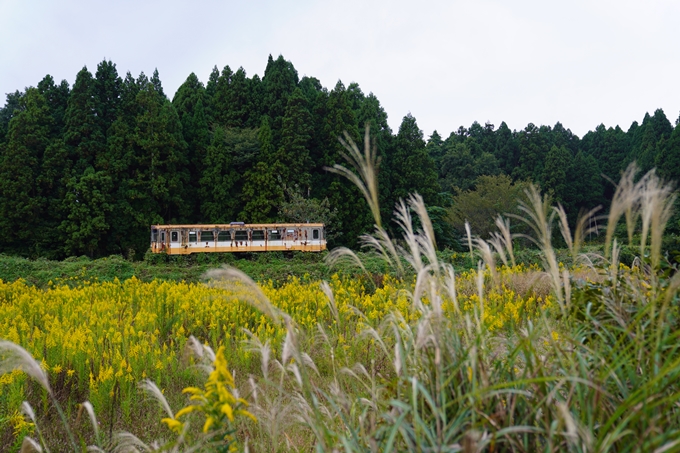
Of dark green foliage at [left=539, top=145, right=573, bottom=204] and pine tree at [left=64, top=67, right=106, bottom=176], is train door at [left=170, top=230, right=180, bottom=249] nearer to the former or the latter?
pine tree at [left=64, top=67, right=106, bottom=176]

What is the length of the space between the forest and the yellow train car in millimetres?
1918

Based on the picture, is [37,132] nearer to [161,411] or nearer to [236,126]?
[236,126]

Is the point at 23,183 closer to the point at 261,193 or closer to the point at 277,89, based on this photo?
the point at 261,193

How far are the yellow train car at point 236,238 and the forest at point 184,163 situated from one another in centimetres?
192

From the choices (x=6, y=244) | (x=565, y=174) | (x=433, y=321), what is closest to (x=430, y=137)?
(x=565, y=174)

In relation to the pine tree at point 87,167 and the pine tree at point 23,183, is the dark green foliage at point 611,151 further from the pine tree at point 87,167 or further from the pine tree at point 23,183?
the pine tree at point 23,183

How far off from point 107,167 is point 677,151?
2932 centimetres

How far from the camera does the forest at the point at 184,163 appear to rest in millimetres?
18234

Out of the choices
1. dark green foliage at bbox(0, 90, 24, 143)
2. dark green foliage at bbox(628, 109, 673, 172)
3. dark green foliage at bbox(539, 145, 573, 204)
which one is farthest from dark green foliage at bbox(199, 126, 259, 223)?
dark green foliage at bbox(628, 109, 673, 172)

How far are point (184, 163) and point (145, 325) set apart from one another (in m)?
18.1

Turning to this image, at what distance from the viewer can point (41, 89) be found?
66.9 ft

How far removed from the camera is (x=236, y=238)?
16.2 metres

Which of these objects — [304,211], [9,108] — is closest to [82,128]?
[304,211]

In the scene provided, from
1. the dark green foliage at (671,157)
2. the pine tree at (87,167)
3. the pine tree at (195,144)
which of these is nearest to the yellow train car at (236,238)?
the pine tree at (87,167)
